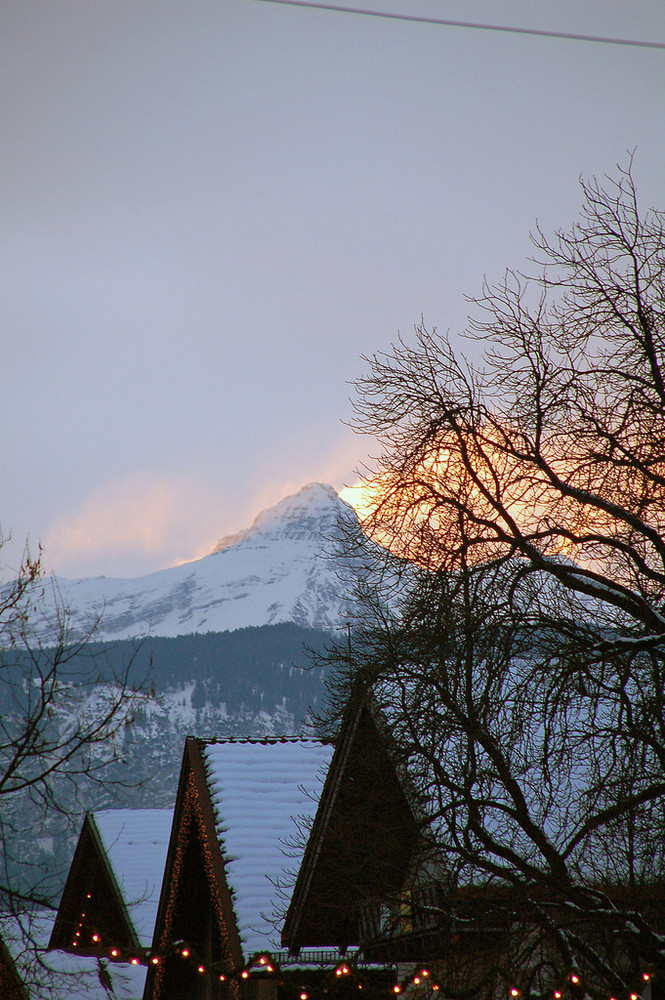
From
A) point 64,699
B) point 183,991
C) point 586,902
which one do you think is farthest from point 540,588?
point 183,991

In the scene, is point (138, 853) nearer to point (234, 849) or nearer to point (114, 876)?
point (114, 876)

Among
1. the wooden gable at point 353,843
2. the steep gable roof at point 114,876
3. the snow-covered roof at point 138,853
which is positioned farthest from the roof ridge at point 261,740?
the steep gable roof at point 114,876

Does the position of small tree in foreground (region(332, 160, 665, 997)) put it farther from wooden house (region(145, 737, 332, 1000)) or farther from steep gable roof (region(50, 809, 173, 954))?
steep gable roof (region(50, 809, 173, 954))

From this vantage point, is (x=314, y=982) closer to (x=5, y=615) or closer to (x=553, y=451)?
(x=5, y=615)

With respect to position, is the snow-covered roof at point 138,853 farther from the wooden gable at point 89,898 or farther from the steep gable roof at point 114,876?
the wooden gable at point 89,898

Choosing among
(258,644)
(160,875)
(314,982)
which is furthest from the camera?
(258,644)

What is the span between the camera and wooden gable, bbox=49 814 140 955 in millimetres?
21547

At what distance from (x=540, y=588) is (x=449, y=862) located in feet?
9.14

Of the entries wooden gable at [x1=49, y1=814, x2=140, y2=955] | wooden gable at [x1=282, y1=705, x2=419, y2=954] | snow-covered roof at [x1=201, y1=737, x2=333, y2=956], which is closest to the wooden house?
snow-covered roof at [x1=201, y1=737, x2=333, y2=956]

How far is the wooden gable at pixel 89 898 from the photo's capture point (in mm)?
21547

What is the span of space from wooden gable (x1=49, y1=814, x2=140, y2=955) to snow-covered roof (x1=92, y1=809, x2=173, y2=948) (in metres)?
0.29

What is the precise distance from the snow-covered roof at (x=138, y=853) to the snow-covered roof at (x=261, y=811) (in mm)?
5144

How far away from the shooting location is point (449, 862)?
9742mm

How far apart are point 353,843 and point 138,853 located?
13.5m
